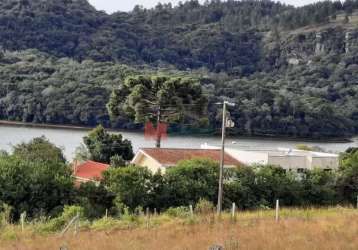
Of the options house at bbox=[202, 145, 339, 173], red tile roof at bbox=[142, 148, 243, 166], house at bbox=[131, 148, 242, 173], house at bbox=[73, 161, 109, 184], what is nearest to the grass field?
house at bbox=[131, 148, 242, 173]

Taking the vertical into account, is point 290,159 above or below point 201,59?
below

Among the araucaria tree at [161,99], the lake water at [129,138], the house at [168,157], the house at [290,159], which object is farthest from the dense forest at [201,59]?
the house at [290,159]

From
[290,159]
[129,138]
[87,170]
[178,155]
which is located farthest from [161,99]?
[129,138]

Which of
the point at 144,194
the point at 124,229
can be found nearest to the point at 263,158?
the point at 144,194

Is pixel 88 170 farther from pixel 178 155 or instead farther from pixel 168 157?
pixel 178 155

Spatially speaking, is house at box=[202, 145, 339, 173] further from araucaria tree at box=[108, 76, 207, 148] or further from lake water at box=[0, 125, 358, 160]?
lake water at box=[0, 125, 358, 160]

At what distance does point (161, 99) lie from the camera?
38594mm

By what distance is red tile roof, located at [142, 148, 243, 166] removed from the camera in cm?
2900

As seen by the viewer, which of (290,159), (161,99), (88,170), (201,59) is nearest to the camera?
(290,159)

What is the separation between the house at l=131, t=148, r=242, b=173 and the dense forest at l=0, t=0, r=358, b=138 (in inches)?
1505

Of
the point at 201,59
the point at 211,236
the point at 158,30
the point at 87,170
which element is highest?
the point at 158,30

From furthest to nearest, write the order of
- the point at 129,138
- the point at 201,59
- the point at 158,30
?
1. the point at 158,30
2. the point at 201,59
3. the point at 129,138

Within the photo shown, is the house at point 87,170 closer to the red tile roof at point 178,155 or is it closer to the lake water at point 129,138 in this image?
the red tile roof at point 178,155

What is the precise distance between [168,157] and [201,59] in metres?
113
